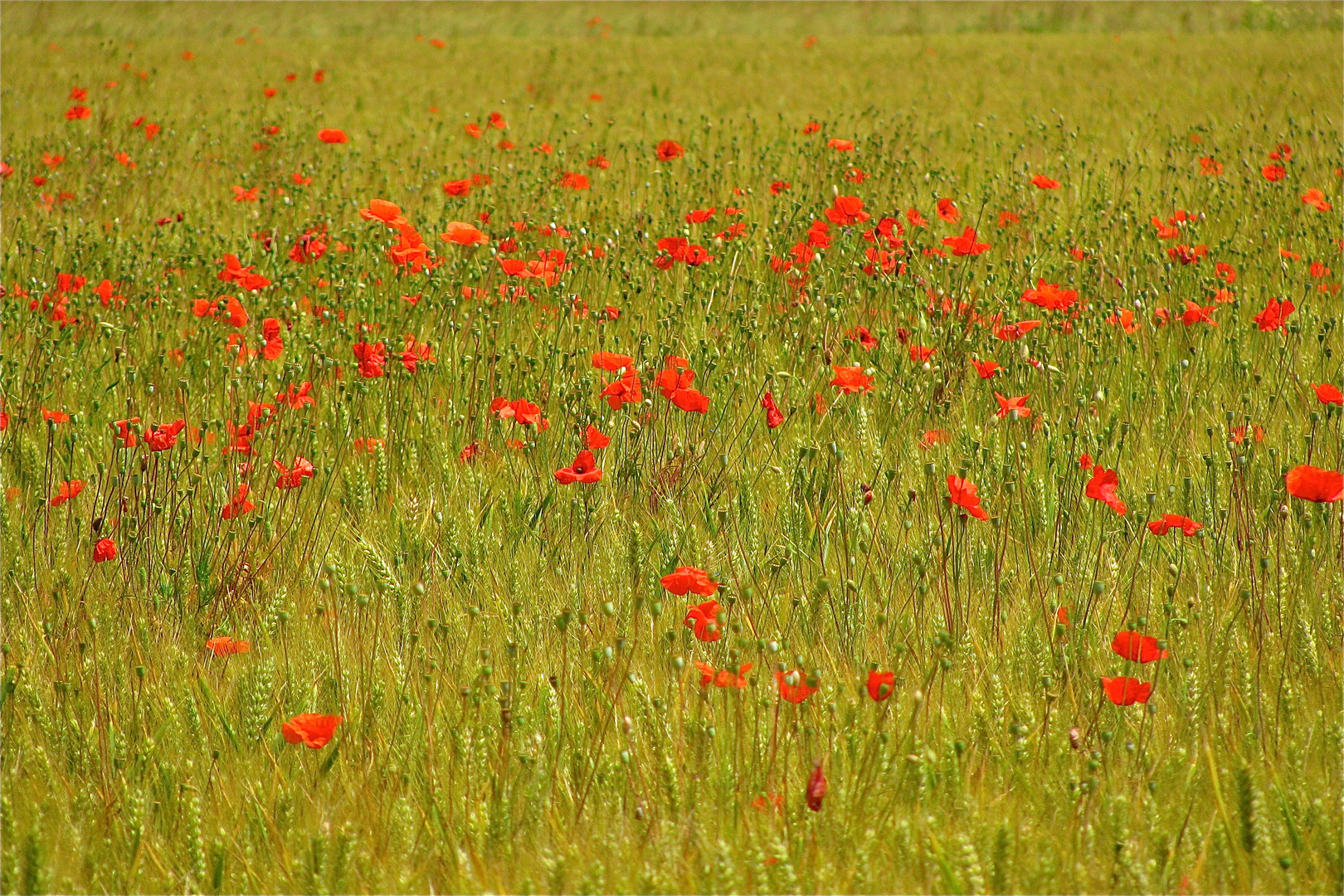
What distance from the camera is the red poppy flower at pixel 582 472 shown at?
2.04 m

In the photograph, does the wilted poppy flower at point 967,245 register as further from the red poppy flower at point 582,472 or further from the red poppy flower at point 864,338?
the red poppy flower at point 582,472

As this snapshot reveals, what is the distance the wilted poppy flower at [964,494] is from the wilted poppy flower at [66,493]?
180 centimetres

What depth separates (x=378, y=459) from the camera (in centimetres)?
251

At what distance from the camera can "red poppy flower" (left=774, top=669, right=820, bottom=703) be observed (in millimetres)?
1521

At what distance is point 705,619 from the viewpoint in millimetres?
1753

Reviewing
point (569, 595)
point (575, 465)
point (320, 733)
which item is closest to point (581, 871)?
point (320, 733)

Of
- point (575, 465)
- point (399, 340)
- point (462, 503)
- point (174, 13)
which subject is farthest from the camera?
point (174, 13)

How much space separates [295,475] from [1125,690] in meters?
1.69

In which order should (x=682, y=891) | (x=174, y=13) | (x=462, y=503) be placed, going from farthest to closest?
(x=174, y=13), (x=462, y=503), (x=682, y=891)

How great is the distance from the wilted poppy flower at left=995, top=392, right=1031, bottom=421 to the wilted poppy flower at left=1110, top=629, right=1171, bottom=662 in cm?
71

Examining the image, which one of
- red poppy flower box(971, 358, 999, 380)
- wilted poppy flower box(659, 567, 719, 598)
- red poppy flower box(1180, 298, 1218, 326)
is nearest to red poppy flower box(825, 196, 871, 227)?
red poppy flower box(971, 358, 999, 380)

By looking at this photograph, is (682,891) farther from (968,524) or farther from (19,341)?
(19,341)

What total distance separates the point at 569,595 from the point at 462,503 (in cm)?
49

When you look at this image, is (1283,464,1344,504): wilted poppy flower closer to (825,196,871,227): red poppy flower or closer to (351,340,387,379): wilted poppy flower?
(825,196,871,227): red poppy flower
